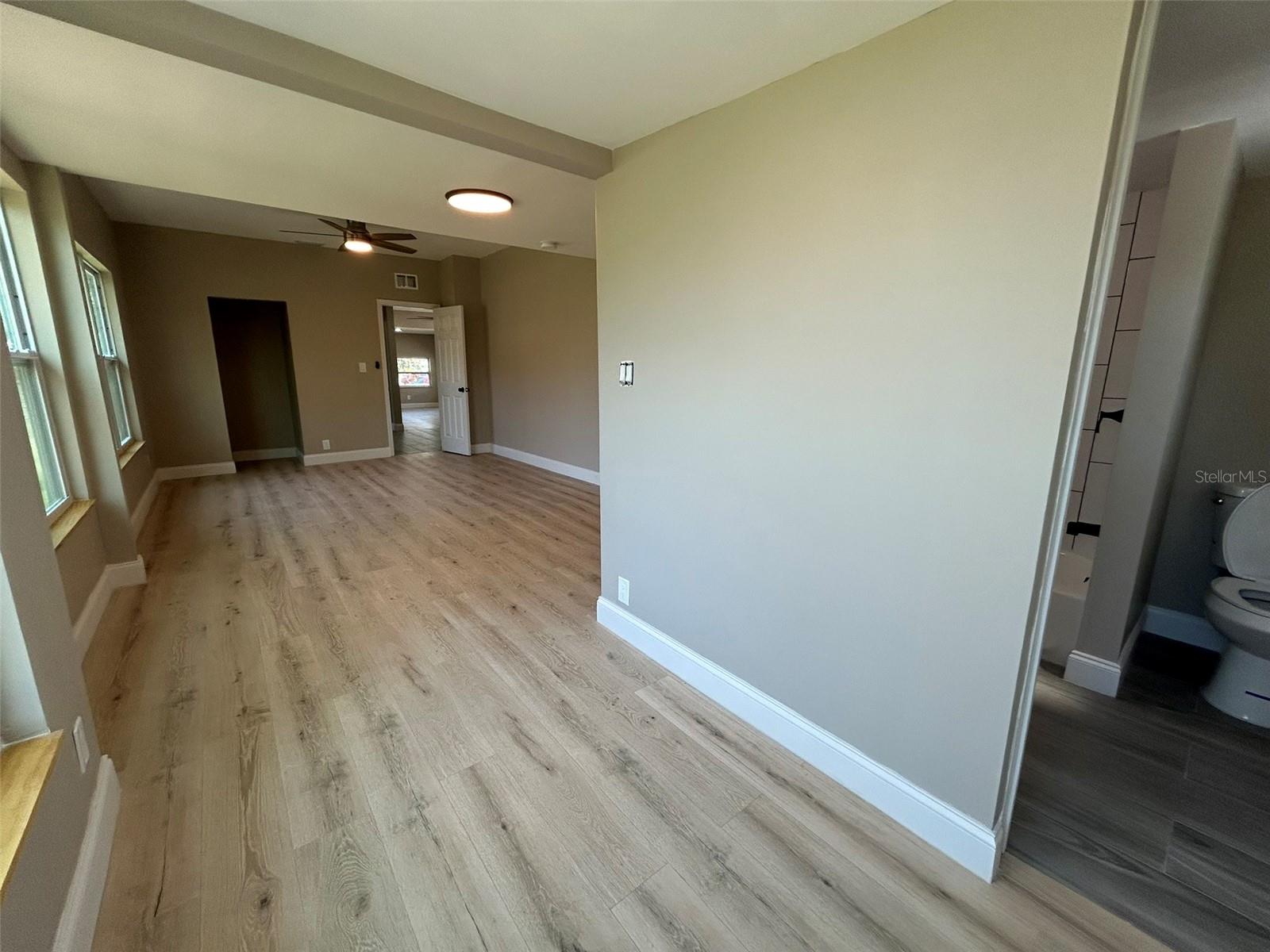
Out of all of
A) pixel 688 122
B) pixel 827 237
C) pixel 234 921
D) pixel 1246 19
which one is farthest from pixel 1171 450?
pixel 234 921

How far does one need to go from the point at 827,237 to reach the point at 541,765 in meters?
1.93

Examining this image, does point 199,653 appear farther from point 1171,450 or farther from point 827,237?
point 1171,450

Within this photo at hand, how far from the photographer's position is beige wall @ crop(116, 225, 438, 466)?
529 centimetres

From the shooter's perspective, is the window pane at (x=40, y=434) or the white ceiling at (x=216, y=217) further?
the white ceiling at (x=216, y=217)

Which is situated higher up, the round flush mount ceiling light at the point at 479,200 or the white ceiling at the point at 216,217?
the white ceiling at the point at 216,217

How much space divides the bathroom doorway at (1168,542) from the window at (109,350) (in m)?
5.92

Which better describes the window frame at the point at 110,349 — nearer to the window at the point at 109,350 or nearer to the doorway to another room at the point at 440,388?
the window at the point at 109,350

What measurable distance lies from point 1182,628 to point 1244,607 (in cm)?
86

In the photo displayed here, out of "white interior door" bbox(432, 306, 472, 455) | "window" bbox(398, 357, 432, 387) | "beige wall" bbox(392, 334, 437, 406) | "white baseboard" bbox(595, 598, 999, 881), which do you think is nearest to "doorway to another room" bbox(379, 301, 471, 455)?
"white interior door" bbox(432, 306, 472, 455)

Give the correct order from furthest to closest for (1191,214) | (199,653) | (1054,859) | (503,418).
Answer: (503,418) < (199,653) < (1191,214) < (1054,859)

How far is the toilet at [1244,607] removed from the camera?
76.6 inches

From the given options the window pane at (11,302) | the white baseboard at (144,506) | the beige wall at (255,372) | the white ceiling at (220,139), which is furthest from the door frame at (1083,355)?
the beige wall at (255,372)

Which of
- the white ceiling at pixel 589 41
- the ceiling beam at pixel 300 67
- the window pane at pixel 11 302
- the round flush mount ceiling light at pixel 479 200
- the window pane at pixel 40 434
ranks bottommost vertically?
the window pane at pixel 40 434

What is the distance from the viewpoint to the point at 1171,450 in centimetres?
213
